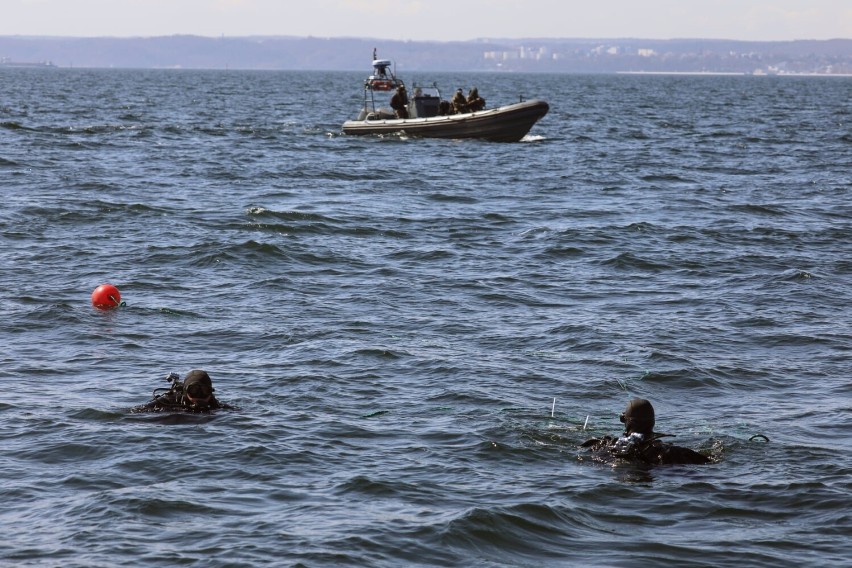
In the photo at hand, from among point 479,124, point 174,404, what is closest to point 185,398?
point 174,404

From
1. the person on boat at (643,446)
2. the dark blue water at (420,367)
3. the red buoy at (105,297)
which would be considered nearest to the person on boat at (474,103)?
the dark blue water at (420,367)

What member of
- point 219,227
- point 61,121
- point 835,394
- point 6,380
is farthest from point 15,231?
point 61,121

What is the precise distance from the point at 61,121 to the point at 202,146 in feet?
39.1

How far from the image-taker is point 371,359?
1367cm

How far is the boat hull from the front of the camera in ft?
126

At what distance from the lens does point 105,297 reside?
15.6m

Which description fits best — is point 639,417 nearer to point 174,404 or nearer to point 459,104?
point 174,404

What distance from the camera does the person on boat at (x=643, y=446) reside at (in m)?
10.0

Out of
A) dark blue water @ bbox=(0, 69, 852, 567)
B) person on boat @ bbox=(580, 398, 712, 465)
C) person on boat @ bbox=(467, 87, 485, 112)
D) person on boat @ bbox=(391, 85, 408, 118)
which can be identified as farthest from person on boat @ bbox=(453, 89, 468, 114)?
person on boat @ bbox=(580, 398, 712, 465)

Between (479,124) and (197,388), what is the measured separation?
93.3 ft

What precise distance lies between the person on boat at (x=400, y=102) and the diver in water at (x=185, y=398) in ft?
91.8

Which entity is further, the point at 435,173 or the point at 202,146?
the point at 202,146

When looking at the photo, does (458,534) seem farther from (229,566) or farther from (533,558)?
(229,566)

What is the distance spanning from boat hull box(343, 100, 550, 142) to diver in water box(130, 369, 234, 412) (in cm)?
2763
